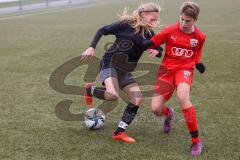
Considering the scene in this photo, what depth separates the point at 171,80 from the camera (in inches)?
196

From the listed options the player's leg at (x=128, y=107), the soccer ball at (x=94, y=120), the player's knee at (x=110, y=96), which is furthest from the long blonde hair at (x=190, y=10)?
the soccer ball at (x=94, y=120)

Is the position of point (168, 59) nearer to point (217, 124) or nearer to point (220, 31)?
point (217, 124)

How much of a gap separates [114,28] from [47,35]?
11496 millimetres

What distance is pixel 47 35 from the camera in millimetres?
16391

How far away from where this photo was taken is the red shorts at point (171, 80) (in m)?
4.82

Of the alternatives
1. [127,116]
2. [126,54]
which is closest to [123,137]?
[127,116]

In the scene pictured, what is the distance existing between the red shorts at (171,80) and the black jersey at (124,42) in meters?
0.37

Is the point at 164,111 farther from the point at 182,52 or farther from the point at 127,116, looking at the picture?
the point at 182,52

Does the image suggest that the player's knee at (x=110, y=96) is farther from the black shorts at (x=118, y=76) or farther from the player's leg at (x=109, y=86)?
the black shorts at (x=118, y=76)

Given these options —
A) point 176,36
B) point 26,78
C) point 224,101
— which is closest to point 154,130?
point 176,36

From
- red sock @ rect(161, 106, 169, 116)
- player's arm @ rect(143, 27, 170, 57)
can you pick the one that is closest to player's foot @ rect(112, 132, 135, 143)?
red sock @ rect(161, 106, 169, 116)

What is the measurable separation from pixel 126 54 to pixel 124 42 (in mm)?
159

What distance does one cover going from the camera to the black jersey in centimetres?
524

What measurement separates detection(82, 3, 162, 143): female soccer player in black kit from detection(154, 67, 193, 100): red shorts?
0.27 m
